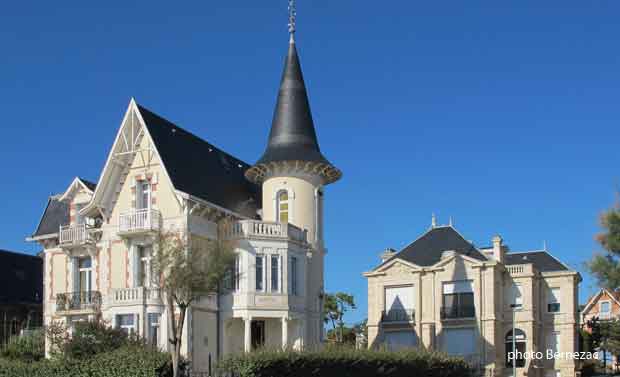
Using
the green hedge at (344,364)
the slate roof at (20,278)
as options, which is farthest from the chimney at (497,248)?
the slate roof at (20,278)

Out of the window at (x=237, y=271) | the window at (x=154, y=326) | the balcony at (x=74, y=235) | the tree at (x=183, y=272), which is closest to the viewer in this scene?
the tree at (x=183, y=272)

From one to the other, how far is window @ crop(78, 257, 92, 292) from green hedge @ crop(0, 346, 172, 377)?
664cm

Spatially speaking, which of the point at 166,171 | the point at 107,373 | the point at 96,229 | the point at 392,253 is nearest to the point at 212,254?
the point at 107,373

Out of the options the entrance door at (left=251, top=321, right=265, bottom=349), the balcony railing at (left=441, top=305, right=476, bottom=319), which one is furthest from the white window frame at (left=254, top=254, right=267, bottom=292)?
the balcony railing at (left=441, top=305, right=476, bottom=319)

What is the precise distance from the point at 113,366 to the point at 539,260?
3136 centimetres

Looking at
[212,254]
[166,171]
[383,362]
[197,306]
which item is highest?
[166,171]

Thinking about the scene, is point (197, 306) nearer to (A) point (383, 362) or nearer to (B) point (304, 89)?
(A) point (383, 362)

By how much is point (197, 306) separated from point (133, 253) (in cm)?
327

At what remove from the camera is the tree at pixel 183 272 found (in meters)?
23.7

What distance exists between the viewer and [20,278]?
2000 inches

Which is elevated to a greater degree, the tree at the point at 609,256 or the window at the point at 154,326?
the tree at the point at 609,256

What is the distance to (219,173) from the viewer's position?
35.2 metres

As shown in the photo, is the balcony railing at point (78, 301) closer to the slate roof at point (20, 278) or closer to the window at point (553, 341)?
the slate roof at point (20, 278)

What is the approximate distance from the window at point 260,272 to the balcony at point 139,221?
4053 millimetres
